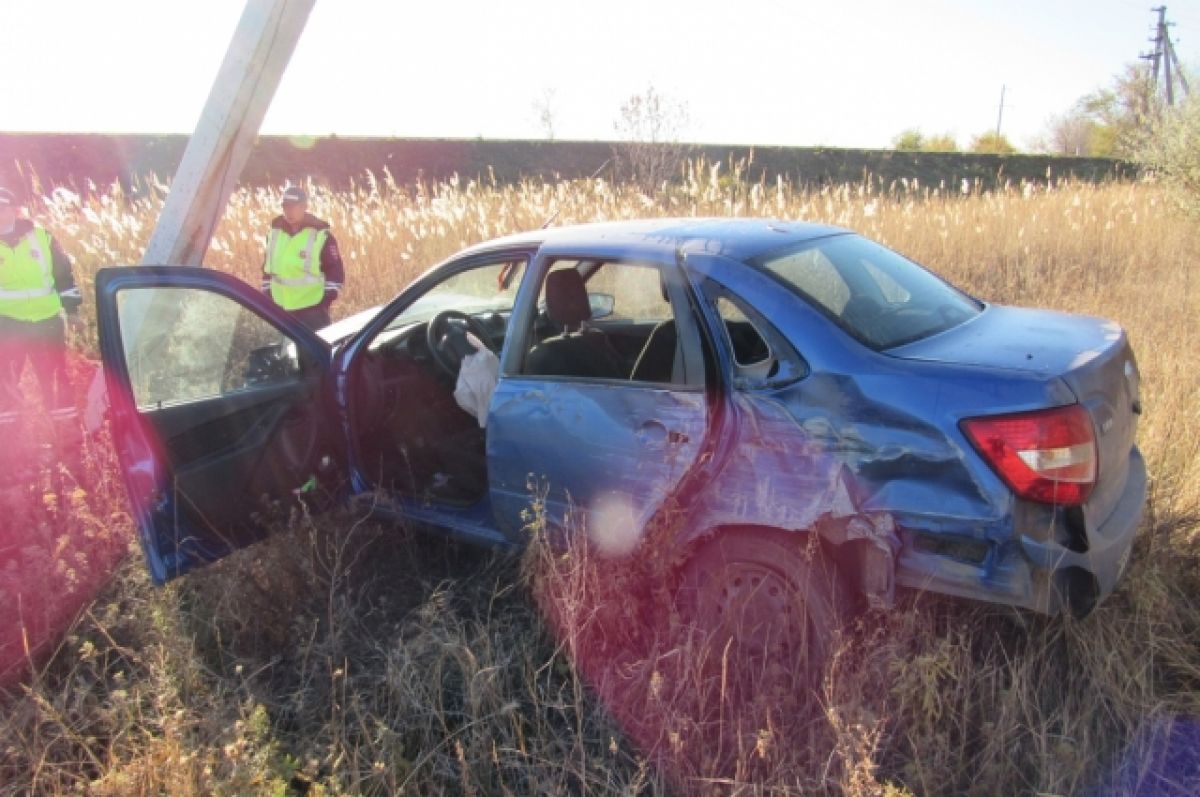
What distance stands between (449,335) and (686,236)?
1.48 meters

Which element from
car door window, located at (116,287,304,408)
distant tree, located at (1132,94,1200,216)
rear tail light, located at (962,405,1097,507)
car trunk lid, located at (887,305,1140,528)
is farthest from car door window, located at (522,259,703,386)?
distant tree, located at (1132,94,1200,216)

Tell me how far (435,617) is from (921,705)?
166 cm

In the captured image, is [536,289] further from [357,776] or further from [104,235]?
[104,235]

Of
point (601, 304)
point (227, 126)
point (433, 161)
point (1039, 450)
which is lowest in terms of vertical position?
point (1039, 450)

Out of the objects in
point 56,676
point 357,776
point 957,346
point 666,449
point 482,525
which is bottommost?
point 56,676

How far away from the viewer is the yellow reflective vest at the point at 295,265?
20.3ft

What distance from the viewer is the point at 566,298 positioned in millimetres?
3525

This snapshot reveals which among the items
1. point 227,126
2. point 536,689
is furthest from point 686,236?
point 227,126

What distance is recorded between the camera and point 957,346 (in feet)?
8.43

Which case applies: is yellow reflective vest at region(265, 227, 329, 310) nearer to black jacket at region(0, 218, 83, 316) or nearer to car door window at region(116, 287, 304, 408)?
black jacket at region(0, 218, 83, 316)

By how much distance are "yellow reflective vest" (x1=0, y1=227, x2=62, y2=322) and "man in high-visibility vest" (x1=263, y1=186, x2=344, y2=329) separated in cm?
150

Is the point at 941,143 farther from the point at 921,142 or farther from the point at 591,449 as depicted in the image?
the point at 591,449

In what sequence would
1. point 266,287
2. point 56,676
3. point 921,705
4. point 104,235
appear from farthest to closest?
point 104,235
point 266,287
point 56,676
point 921,705

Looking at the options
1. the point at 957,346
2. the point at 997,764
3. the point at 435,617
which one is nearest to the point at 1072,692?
the point at 997,764
